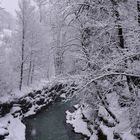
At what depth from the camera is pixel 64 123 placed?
19.0 m

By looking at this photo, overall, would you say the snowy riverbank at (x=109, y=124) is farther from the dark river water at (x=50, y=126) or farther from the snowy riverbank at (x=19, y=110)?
the snowy riverbank at (x=19, y=110)

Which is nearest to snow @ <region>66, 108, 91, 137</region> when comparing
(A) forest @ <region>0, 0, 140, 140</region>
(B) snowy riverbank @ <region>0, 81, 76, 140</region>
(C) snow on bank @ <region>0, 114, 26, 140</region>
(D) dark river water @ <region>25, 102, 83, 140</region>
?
(A) forest @ <region>0, 0, 140, 140</region>

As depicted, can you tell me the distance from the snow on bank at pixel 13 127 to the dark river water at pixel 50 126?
47 cm

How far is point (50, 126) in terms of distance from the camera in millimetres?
18500

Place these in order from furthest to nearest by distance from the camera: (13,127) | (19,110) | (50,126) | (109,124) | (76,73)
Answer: (19,110), (50,126), (13,127), (109,124), (76,73)

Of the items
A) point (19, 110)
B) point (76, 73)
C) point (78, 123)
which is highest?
point (76, 73)

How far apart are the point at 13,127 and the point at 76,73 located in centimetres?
890

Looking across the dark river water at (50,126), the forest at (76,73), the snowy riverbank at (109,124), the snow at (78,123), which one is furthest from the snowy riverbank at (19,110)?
the snowy riverbank at (109,124)

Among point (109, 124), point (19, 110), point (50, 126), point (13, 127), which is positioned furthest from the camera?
point (19, 110)

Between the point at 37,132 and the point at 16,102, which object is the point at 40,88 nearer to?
the point at 16,102

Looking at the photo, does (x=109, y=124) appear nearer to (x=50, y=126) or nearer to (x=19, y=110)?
(x=50, y=126)

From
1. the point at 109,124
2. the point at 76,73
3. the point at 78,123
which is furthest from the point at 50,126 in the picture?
the point at 76,73

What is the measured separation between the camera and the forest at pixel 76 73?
20.9 ft

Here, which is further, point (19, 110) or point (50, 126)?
point (19, 110)
